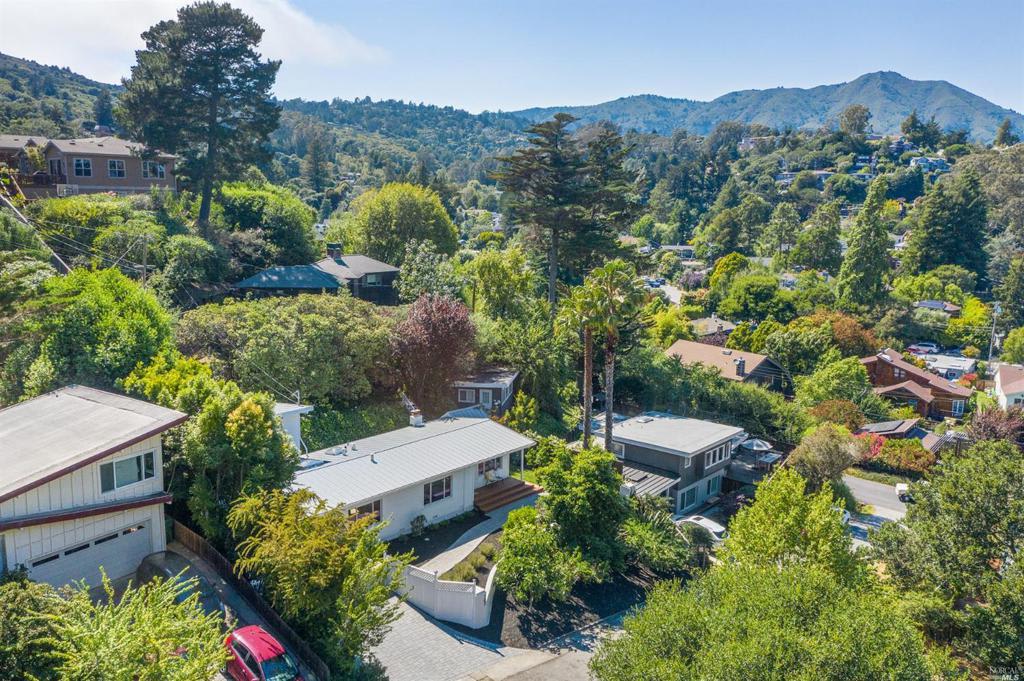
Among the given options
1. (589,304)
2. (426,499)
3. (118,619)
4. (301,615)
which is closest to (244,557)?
(301,615)

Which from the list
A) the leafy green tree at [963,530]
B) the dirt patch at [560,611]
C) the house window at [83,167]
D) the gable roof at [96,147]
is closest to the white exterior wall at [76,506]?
the dirt patch at [560,611]

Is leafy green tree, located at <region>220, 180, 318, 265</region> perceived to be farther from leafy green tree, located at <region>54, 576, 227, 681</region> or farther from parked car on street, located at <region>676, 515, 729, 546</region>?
leafy green tree, located at <region>54, 576, 227, 681</region>

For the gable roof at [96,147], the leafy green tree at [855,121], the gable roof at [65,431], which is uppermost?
the leafy green tree at [855,121]

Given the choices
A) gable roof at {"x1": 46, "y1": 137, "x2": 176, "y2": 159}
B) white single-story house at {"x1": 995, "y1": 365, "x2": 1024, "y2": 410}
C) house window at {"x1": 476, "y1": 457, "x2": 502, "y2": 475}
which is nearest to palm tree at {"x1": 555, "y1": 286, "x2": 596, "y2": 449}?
house window at {"x1": 476, "y1": 457, "x2": 502, "y2": 475}

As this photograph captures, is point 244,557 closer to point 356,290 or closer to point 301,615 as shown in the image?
point 301,615

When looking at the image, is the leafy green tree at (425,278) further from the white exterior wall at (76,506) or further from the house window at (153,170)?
the white exterior wall at (76,506)

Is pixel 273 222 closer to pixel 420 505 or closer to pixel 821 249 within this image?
pixel 420 505

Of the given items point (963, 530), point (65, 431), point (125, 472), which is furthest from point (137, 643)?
point (963, 530)
